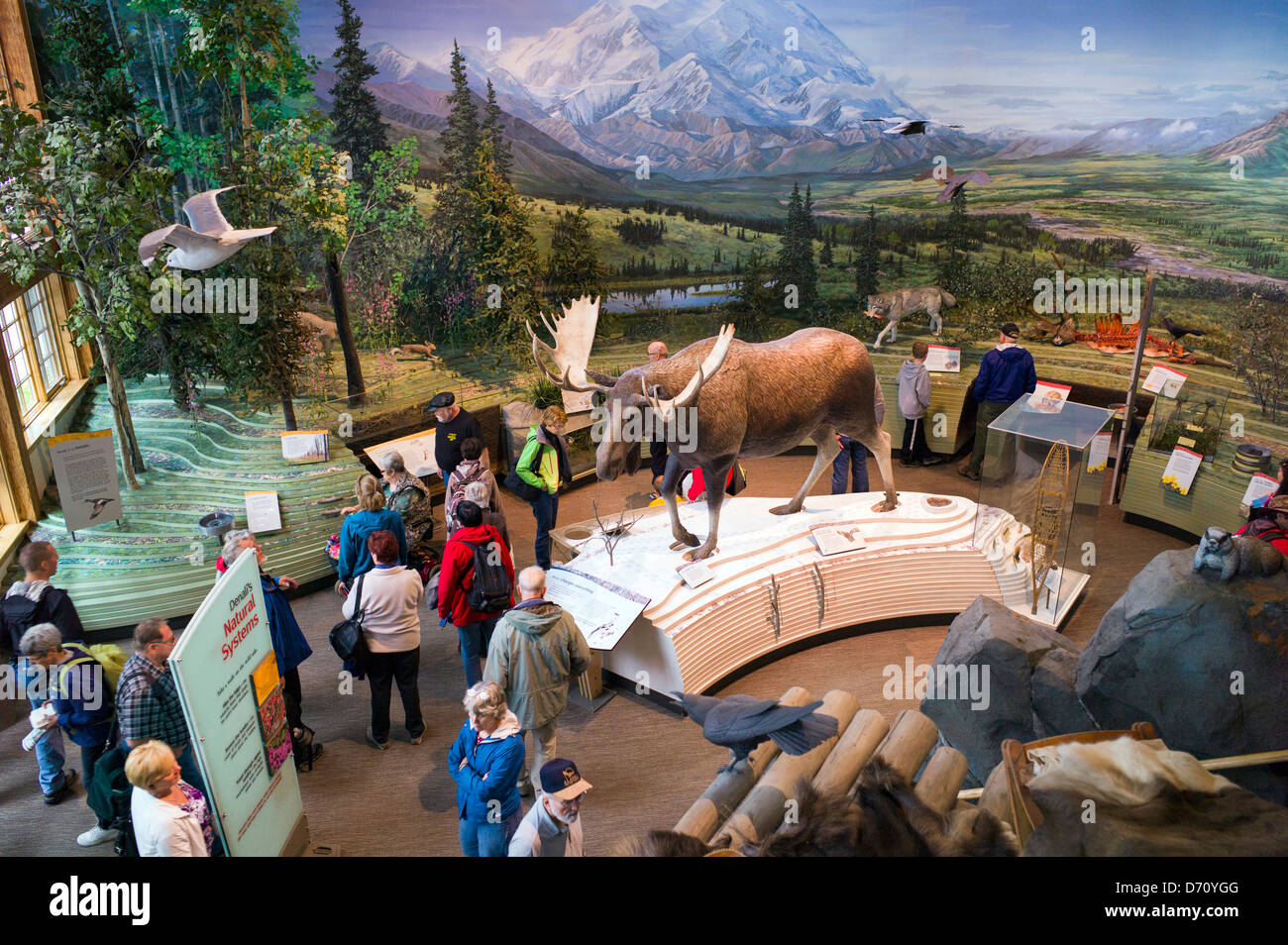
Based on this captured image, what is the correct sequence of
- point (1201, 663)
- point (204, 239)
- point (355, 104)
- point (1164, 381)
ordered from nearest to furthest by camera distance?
point (1201, 663), point (204, 239), point (1164, 381), point (355, 104)

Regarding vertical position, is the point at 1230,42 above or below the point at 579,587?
above

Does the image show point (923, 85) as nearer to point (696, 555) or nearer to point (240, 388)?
point (696, 555)

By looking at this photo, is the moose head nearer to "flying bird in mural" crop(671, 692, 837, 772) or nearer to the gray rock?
"flying bird in mural" crop(671, 692, 837, 772)

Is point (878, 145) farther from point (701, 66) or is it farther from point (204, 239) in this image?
point (204, 239)

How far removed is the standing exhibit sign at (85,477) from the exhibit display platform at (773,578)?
160 inches

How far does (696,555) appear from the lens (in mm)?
7121

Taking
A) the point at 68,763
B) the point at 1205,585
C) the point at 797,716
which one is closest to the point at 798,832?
the point at 797,716

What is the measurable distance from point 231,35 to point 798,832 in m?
8.40

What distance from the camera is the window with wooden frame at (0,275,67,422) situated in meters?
8.57

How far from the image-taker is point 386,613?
587cm

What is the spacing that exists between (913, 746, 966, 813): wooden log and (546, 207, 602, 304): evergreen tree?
27.5 feet

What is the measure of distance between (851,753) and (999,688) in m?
1.40

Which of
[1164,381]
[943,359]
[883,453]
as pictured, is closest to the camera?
[883,453]

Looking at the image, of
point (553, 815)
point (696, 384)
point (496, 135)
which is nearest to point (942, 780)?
point (553, 815)
